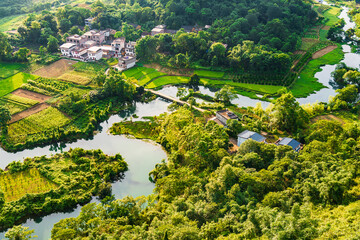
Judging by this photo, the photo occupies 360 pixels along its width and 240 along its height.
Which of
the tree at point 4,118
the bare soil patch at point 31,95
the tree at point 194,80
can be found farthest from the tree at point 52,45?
the tree at point 194,80

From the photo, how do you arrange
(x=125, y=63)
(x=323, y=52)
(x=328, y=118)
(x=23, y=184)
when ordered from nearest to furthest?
(x=23, y=184) → (x=328, y=118) → (x=125, y=63) → (x=323, y=52)

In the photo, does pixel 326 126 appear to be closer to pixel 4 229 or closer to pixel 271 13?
pixel 4 229

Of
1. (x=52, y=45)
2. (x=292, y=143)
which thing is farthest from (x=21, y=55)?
(x=292, y=143)

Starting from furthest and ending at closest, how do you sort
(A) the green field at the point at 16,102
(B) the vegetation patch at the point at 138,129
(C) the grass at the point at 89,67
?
(C) the grass at the point at 89,67, (A) the green field at the point at 16,102, (B) the vegetation patch at the point at 138,129

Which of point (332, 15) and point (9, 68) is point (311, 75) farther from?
point (9, 68)

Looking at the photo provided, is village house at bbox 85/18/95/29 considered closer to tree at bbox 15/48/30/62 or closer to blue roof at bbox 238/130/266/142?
tree at bbox 15/48/30/62

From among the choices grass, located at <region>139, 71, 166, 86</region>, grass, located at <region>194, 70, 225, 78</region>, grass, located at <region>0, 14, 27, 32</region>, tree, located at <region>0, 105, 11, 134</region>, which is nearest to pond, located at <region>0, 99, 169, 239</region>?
tree, located at <region>0, 105, 11, 134</region>

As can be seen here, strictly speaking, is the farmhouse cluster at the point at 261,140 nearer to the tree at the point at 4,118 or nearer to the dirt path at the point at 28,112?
the dirt path at the point at 28,112
